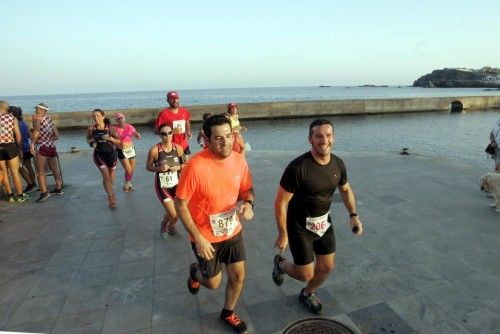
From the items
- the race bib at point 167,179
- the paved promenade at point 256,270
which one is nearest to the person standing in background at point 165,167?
the race bib at point 167,179

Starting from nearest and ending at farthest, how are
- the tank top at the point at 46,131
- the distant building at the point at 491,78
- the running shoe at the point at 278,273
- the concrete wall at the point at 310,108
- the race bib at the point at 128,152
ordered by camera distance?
the running shoe at the point at 278,273 → the tank top at the point at 46,131 → the race bib at the point at 128,152 → the concrete wall at the point at 310,108 → the distant building at the point at 491,78

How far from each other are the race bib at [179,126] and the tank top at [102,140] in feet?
4.26

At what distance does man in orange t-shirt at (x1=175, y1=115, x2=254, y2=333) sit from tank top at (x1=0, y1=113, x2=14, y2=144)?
18.0ft

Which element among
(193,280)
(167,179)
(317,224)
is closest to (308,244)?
(317,224)

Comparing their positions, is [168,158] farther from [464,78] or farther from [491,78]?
[491,78]

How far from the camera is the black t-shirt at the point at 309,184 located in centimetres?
289

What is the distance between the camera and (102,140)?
6148 mm

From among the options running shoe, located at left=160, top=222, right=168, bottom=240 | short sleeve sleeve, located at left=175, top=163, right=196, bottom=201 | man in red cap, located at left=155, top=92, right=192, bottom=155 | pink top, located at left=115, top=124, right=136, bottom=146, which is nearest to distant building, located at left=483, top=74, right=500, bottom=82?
man in red cap, located at left=155, top=92, right=192, bottom=155

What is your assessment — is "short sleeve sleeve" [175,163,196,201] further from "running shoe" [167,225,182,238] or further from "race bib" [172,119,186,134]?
"race bib" [172,119,186,134]

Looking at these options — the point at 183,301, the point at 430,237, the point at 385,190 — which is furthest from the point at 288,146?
the point at 183,301

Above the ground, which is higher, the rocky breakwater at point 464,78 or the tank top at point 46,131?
the rocky breakwater at point 464,78

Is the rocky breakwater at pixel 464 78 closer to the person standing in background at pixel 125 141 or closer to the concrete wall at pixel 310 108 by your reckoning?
the concrete wall at pixel 310 108

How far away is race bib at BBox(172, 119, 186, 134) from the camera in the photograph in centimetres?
639

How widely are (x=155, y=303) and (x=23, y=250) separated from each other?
108 inches
